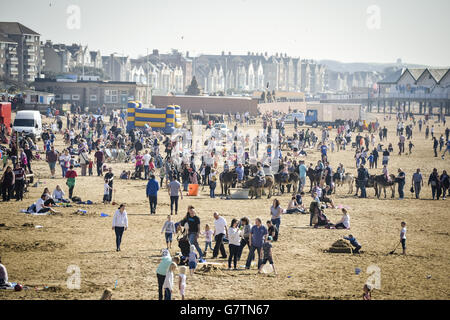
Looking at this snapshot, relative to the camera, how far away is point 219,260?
16.7 m

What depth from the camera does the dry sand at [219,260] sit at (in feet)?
46.5

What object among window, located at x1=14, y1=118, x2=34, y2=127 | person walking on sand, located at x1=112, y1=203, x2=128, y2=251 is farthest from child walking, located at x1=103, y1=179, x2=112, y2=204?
window, located at x1=14, y1=118, x2=34, y2=127

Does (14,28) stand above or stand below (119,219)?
above

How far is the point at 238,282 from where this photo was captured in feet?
48.5

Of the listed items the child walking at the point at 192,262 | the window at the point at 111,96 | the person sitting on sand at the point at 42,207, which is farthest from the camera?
the window at the point at 111,96

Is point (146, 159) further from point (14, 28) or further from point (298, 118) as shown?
point (14, 28)

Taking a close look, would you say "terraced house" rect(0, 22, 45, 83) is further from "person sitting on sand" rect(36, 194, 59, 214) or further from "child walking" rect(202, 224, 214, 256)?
"child walking" rect(202, 224, 214, 256)

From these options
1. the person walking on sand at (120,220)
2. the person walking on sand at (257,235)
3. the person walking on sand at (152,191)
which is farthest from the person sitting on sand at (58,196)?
the person walking on sand at (257,235)

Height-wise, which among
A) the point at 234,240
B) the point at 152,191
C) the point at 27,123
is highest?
the point at 27,123

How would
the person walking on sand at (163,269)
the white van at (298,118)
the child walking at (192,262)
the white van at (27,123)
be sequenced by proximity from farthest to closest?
the white van at (298,118) → the white van at (27,123) → the child walking at (192,262) → the person walking on sand at (163,269)

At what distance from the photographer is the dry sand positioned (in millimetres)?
14184

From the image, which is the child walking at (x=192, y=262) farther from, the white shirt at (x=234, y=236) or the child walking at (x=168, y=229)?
the child walking at (x=168, y=229)

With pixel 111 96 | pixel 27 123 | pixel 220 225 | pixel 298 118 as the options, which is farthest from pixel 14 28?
pixel 220 225
